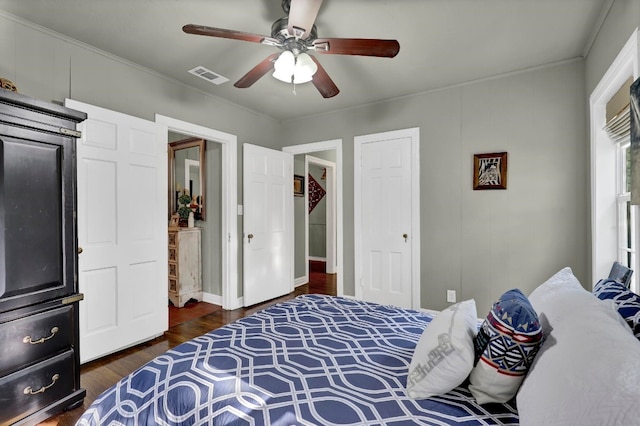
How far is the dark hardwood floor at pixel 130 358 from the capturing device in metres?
2.00

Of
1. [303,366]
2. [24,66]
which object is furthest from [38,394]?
[24,66]

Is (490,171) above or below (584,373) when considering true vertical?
above

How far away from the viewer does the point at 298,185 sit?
5.06 m

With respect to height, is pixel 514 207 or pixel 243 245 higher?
pixel 514 207

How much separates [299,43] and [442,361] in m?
2.00

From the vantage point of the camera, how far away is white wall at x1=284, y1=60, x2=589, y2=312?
9.30 ft

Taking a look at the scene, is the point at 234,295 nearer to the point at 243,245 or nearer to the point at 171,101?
the point at 243,245

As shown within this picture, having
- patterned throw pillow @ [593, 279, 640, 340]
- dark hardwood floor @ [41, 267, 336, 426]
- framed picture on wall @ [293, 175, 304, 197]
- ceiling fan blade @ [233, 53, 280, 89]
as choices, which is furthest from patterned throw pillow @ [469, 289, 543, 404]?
framed picture on wall @ [293, 175, 304, 197]

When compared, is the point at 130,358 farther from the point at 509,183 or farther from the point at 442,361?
the point at 509,183

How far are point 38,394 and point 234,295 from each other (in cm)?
219

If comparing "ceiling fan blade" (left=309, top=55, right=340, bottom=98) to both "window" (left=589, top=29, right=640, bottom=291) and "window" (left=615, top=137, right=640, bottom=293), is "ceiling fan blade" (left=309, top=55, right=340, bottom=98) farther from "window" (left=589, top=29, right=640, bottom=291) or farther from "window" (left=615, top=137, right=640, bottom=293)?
"window" (left=615, top=137, right=640, bottom=293)

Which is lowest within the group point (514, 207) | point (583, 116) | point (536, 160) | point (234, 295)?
point (234, 295)

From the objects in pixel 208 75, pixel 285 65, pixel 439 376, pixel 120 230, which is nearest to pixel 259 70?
pixel 285 65

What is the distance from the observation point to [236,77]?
313cm
